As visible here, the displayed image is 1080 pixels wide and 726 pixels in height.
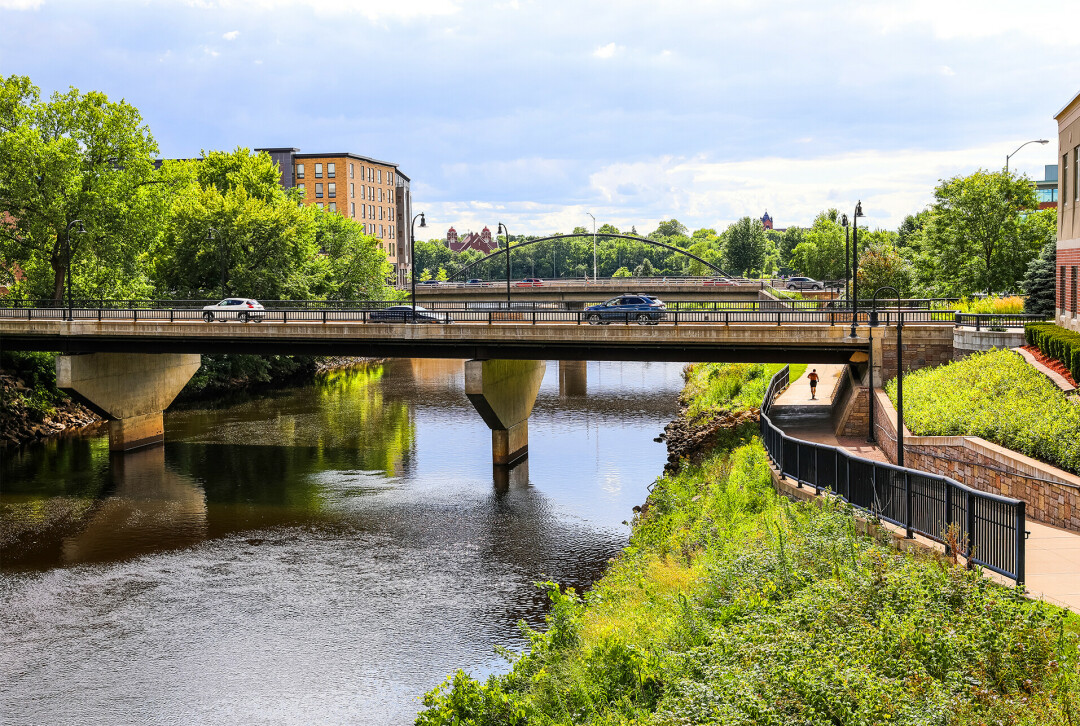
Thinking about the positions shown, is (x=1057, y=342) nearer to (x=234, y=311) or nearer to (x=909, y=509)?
(x=909, y=509)

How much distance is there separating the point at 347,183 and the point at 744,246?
57931 millimetres

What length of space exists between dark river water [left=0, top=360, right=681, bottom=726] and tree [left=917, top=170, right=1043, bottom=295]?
17.8 meters

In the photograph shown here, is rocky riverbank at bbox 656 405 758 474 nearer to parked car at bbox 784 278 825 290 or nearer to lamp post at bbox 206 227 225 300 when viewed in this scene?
lamp post at bbox 206 227 225 300

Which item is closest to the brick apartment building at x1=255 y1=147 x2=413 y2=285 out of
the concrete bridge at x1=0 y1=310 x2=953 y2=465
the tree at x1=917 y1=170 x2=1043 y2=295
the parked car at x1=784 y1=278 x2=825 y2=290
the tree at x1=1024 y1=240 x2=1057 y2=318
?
the parked car at x1=784 y1=278 x2=825 y2=290

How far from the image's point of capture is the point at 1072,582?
1220 cm

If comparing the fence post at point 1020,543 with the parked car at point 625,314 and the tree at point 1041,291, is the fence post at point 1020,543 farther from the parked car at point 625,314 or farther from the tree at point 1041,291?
the tree at point 1041,291

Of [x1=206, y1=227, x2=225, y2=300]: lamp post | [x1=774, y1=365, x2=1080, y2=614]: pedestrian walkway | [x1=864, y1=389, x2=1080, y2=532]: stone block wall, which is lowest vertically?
[x1=774, y1=365, x2=1080, y2=614]: pedestrian walkway

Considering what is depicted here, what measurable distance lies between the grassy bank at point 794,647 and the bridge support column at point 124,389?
29.4 metres

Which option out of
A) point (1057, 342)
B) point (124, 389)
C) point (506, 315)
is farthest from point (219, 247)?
point (1057, 342)

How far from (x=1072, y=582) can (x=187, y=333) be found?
33.2m

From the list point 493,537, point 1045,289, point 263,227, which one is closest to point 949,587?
point 493,537

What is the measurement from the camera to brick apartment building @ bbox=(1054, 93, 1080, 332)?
28.2m

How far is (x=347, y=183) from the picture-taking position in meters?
113

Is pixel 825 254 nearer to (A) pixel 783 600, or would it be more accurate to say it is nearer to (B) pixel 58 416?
(B) pixel 58 416
